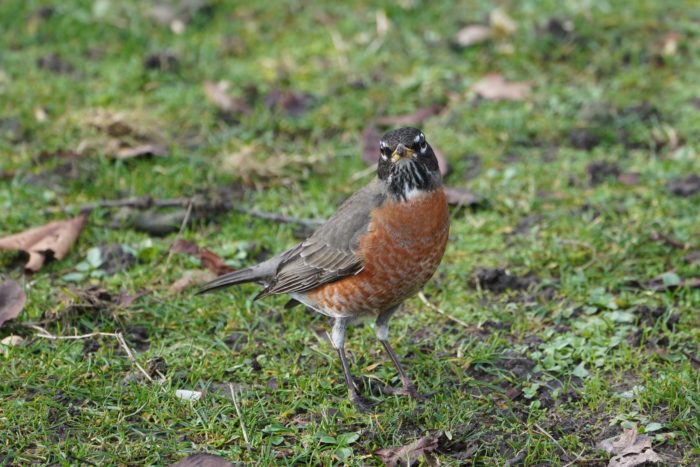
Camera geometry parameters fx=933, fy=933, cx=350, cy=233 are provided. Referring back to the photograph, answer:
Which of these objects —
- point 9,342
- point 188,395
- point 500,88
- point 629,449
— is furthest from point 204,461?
point 500,88

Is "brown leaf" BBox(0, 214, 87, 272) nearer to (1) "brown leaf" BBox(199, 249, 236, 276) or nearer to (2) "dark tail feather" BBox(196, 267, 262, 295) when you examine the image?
(1) "brown leaf" BBox(199, 249, 236, 276)

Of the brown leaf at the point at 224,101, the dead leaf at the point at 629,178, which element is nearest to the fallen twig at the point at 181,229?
the brown leaf at the point at 224,101

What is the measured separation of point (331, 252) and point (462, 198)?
175 cm

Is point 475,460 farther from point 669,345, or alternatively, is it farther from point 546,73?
point 546,73

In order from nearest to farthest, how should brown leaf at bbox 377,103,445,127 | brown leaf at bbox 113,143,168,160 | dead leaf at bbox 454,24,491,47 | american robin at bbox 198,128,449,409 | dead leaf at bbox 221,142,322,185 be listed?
american robin at bbox 198,128,449,409
dead leaf at bbox 221,142,322,185
brown leaf at bbox 113,143,168,160
brown leaf at bbox 377,103,445,127
dead leaf at bbox 454,24,491,47

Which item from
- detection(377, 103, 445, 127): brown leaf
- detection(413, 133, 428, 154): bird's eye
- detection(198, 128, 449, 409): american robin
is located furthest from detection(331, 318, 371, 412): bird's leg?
detection(377, 103, 445, 127): brown leaf

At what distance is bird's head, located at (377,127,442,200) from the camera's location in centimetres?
459

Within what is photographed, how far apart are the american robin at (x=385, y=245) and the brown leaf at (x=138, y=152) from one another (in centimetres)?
244

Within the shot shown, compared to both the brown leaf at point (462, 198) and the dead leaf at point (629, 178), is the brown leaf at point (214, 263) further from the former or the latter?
the dead leaf at point (629, 178)

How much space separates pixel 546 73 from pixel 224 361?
15.4 feet

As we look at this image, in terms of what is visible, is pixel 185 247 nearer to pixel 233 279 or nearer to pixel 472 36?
pixel 233 279

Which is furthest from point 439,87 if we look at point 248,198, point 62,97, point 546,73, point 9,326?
point 9,326

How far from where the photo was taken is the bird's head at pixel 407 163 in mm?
4594

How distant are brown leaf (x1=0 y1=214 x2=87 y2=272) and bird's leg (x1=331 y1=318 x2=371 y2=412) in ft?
6.36
